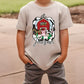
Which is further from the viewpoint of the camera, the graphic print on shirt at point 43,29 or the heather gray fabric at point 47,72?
the heather gray fabric at point 47,72

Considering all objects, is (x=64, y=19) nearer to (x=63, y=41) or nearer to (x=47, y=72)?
(x=63, y=41)

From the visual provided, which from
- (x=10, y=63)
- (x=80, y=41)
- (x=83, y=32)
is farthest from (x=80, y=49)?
(x=83, y=32)

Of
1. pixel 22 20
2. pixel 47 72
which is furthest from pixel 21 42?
pixel 47 72

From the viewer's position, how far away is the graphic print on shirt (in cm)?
221

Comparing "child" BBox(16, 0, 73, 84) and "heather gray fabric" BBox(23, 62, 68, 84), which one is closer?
"child" BBox(16, 0, 73, 84)

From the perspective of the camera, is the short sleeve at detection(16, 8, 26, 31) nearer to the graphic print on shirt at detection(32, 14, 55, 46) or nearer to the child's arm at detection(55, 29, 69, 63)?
the graphic print on shirt at detection(32, 14, 55, 46)

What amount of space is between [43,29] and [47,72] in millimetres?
384

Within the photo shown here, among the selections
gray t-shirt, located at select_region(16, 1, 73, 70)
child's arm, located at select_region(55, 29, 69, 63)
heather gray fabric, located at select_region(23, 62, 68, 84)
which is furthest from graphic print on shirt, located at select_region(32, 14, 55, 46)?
heather gray fabric, located at select_region(23, 62, 68, 84)

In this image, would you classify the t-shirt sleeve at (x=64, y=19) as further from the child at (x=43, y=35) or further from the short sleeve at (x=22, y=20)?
the short sleeve at (x=22, y=20)

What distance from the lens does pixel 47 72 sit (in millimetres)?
2354

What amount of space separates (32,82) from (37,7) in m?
0.66

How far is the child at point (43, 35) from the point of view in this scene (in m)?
2.22

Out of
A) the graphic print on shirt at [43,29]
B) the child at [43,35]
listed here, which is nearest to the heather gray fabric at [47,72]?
the child at [43,35]

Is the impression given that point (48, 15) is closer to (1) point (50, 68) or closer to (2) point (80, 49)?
(1) point (50, 68)
